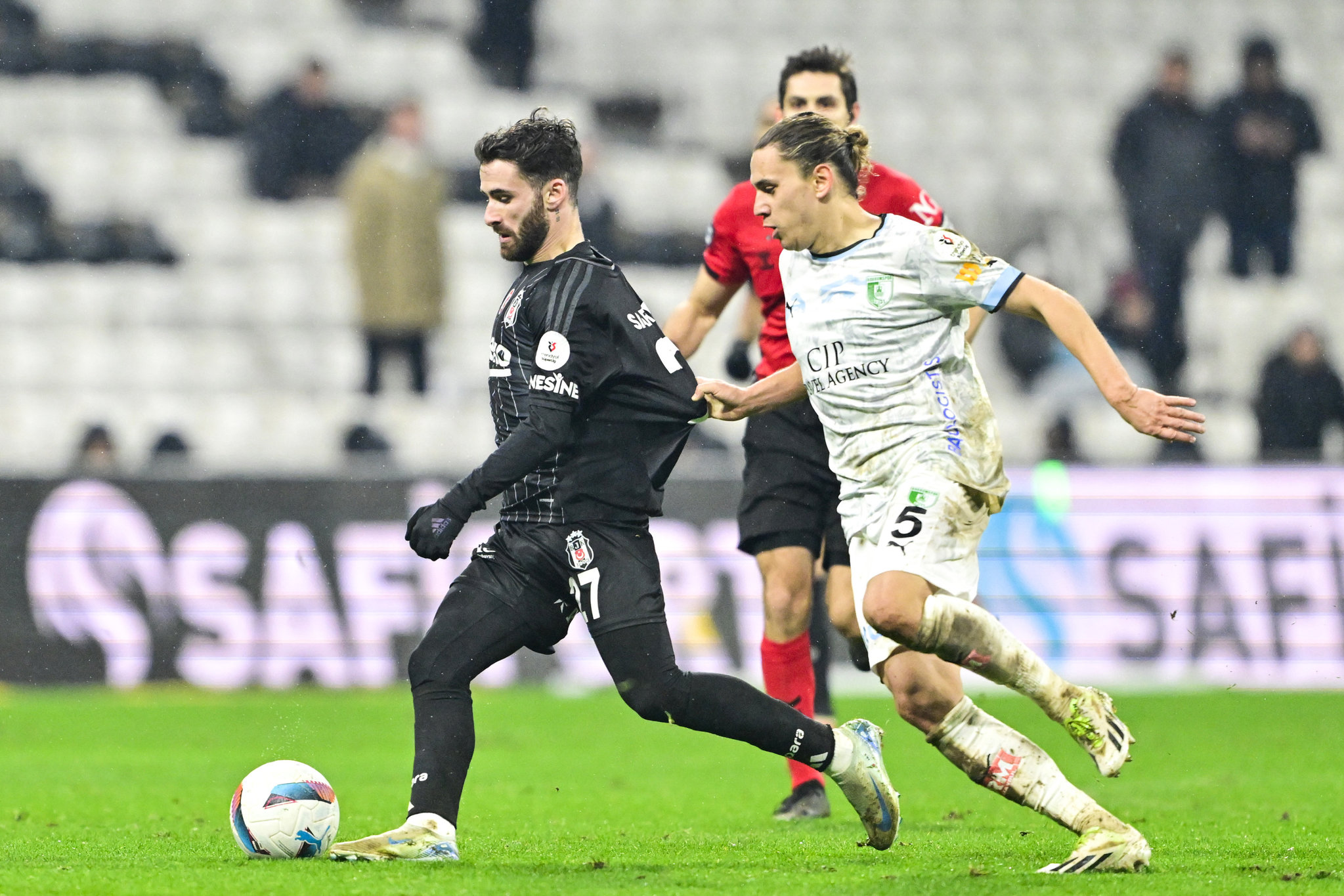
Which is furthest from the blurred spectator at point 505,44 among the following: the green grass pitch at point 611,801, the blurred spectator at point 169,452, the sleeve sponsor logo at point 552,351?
the sleeve sponsor logo at point 552,351

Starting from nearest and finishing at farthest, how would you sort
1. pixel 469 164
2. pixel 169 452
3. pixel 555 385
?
1. pixel 555 385
2. pixel 169 452
3. pixel 469 164

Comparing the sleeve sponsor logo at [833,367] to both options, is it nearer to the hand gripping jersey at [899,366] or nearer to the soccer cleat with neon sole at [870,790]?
the hand gripping jersey at [899,366]

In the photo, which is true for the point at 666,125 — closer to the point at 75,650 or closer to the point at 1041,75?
the point at 1041,75

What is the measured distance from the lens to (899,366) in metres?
5.12

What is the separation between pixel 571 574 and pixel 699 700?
0.51 m

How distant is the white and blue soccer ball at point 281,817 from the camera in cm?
500

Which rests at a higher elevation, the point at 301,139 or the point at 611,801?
the point at 301,139

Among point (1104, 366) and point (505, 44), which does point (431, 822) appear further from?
point (505, 44)

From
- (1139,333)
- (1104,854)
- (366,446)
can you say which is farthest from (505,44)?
(1104,854)

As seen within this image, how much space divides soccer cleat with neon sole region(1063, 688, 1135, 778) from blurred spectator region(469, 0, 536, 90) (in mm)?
12733

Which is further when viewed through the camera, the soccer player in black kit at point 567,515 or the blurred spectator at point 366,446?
the blurred spectator at point 366,446

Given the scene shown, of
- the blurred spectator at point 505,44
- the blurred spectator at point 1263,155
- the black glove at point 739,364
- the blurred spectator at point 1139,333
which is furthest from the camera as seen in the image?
the blurred spectator at point 505,44

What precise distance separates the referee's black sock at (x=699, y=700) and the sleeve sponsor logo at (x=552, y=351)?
2.50 ft

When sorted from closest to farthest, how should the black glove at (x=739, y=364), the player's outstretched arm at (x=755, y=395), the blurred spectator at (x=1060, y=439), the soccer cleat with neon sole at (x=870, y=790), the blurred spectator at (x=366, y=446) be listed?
1. the soccer cleat with neon sole at (x=870, y=790)
2. the player's outstretched arm at (x=755, y=395)
3. the black glove at (x=739, y=364)
4. the blurred spectator at (x=366, y=446)
5. the blurred spectator at (x=1060, y=439)
